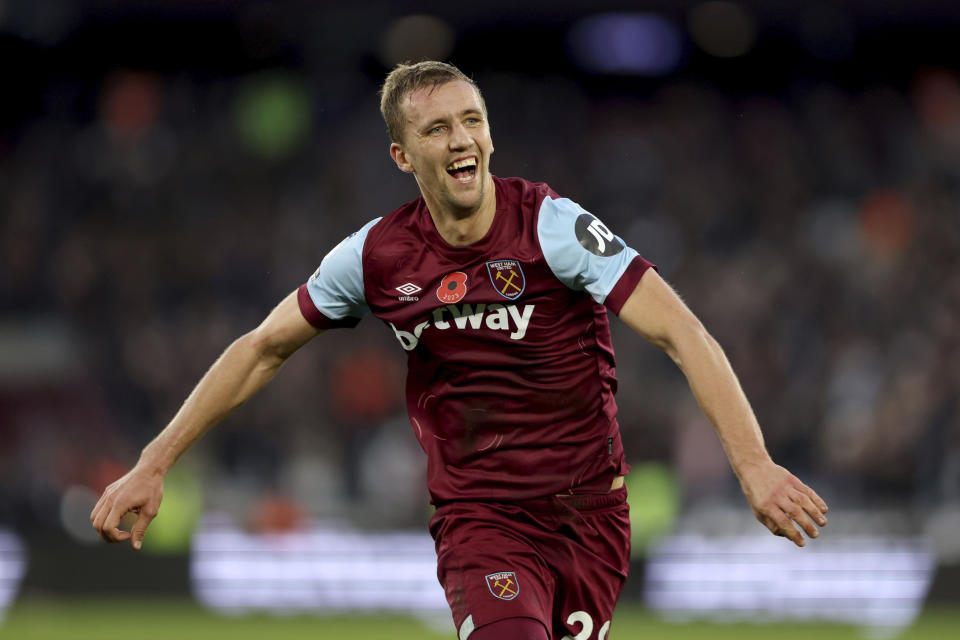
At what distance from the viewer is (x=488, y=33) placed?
54.2ft

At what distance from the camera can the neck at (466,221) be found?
4531 mm

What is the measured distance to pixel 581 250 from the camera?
4.36 metres

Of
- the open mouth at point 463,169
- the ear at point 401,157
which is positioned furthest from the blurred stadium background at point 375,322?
the open mouth at point 463,169

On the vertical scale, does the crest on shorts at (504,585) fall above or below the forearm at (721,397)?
below

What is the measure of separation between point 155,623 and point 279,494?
78.0 inches

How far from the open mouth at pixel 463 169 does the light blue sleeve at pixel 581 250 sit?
0.93 ft

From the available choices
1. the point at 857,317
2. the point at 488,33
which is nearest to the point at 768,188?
the point at 857,317

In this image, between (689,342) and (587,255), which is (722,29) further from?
(689,342)

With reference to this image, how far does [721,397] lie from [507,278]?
875 millimetres

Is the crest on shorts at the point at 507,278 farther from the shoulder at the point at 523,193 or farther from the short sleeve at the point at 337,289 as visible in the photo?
the short sleeve at the point at 337,289

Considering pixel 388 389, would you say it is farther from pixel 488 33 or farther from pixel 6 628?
pixel 488 33

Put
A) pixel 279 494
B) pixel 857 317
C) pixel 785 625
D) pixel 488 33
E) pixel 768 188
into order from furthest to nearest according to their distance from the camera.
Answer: pixel 488 33
pixel 768 188
pixel 857 317
pixel 279 494
pixel 785 625

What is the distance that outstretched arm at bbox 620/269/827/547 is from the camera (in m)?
3.80

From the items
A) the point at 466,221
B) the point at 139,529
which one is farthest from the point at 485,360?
the point at 139,529
